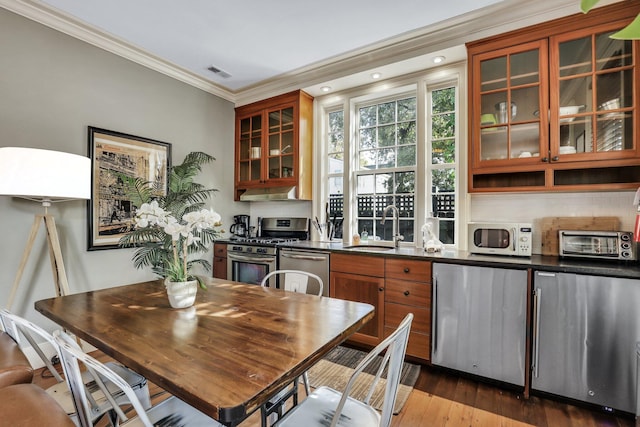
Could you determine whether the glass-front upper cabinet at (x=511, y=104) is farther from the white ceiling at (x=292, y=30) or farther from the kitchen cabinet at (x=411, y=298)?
the kitchen cabinet at (x=411, y=298)

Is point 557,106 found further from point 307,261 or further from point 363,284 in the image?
point 307,261

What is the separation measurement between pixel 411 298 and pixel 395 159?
160 cm

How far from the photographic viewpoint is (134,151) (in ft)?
10.5

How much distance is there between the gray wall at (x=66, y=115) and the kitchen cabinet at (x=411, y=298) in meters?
2.57

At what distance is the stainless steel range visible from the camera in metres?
3.40

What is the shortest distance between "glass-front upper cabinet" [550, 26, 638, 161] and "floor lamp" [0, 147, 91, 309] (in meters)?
3.61

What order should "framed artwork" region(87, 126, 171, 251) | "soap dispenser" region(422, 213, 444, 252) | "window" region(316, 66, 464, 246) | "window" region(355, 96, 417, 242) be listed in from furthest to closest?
"window" region(355, 96, 417, 242) < "window" region(316, 66, 464, 246) < "framed artwork" region(87, 126, 171, 251) < "soap dispenser" region(422, 213, 444, 252)

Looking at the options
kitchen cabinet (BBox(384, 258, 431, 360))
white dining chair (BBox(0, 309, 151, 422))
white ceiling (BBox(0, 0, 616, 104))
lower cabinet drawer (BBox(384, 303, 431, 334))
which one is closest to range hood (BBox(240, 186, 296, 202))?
white ceiling (BBox(0, 0, 616, 104))

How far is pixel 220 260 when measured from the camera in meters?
3.88

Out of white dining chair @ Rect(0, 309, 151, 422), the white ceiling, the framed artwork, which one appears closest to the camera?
white dining chair @ Rect(0, 309, 151, 422)

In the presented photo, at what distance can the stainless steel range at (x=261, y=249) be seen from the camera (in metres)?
3.40

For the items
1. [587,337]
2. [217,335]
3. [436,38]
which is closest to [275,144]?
[436,38]

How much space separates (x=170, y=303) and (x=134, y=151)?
7.34 feet

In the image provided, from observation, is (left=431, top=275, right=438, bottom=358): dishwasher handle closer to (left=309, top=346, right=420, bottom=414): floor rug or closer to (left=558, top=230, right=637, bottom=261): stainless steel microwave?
(left=309, top=346, right=420, bottom=414): floor rug
